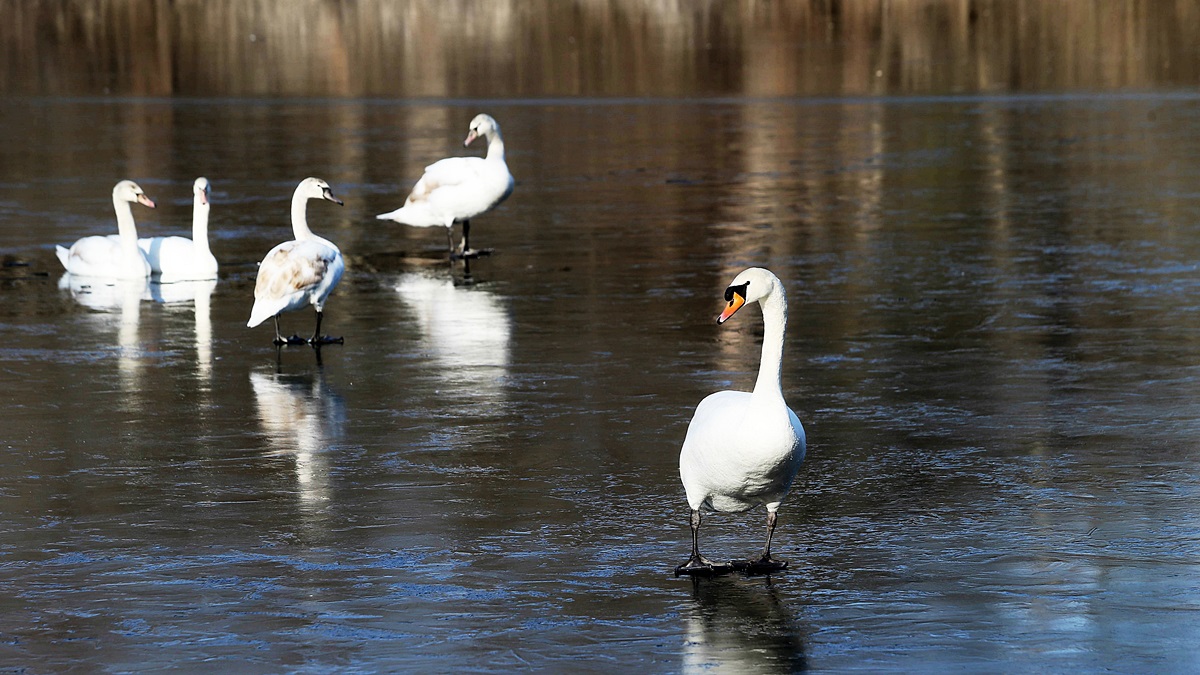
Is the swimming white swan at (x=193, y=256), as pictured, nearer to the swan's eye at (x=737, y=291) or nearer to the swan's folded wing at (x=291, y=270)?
the swan's folded wing at (x=291, y=270)

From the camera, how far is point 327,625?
7.14 meters

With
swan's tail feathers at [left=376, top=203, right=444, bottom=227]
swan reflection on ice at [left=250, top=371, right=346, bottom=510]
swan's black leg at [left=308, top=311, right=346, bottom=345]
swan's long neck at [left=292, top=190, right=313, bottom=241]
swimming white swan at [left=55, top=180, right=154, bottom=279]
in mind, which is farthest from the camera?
swan's tail feathers at [left=376, top=203, right=444, bottom=227]

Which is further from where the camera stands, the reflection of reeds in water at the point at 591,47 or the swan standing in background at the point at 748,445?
the reflection of reeds in water at the point at 591,47

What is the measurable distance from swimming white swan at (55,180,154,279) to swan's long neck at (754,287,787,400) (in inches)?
405

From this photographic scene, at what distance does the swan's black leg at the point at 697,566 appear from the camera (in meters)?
7.72

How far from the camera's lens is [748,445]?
732 cm

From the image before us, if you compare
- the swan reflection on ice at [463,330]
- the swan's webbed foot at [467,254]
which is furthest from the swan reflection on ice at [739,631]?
the swan's webbed foot at [467,254]

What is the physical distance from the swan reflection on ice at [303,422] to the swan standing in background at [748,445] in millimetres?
2236

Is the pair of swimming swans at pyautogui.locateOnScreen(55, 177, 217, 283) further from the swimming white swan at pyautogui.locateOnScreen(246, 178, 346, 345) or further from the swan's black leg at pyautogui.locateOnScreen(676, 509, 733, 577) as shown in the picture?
the swan's black leg at pyautogui.locateOnScreen(676, 509, 733, 577)

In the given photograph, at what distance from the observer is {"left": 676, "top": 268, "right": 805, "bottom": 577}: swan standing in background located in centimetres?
734

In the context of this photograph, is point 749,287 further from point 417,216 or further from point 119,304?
point 417,216

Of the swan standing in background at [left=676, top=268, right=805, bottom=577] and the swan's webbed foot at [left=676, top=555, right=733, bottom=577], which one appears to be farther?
the swan's webbed foot at [left=676, top=555, right=733, bottom=577]

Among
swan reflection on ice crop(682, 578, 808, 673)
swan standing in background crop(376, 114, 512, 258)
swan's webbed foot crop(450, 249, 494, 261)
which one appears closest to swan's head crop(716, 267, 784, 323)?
swan reflection on ice crop(682, 578, 808, 673)

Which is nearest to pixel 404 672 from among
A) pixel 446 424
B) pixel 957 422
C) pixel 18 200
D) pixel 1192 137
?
pixel 446 424
